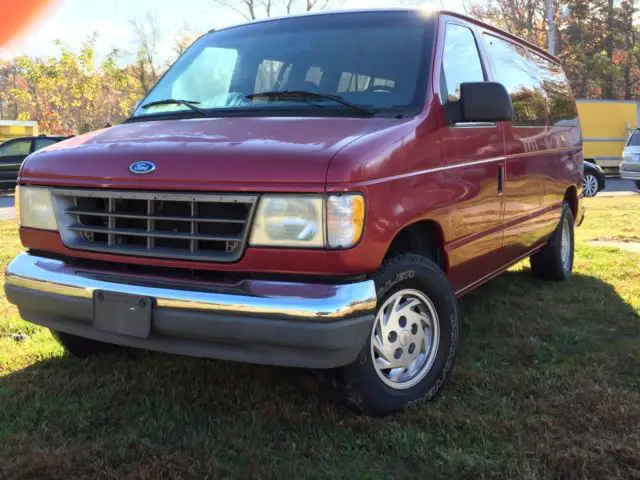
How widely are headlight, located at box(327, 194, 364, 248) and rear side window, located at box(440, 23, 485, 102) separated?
1.17 metres

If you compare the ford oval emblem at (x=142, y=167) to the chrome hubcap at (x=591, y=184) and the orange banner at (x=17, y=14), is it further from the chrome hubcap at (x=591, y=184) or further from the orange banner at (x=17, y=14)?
the orange banner at (x=17, y=14)

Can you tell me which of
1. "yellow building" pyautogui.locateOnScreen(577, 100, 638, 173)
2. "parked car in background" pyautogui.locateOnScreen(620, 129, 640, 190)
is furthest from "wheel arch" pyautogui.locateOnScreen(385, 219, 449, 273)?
"yellow building" pyautogui.locateOnScreen(577, 100, 638, 173)

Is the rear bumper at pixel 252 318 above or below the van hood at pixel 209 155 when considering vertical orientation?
below

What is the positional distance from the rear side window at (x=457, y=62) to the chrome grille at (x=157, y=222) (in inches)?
57.5

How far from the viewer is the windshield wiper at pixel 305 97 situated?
321cm

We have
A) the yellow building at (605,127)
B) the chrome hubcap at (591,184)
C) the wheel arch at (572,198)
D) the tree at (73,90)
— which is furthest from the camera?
the tree at (73,90)

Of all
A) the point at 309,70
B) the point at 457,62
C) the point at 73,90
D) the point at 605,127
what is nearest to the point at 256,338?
the point at 309,70

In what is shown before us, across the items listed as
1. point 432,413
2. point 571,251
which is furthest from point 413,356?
point 571,251

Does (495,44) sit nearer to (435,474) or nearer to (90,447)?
(435,474)

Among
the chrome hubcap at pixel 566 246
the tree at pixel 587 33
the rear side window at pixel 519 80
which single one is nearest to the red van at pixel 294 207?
the rear side window at pixel 519 80

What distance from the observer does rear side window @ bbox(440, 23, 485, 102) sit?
354cm

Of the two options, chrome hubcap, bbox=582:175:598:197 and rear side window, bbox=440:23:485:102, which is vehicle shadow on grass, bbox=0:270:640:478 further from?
chrome hubcap, bbox=582:175:598:197

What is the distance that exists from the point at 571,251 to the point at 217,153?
457 centimetres

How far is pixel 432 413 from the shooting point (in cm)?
297
